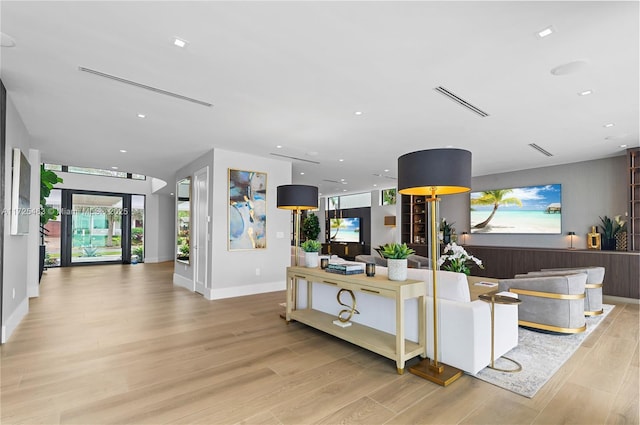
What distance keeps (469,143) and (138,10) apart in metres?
4.91

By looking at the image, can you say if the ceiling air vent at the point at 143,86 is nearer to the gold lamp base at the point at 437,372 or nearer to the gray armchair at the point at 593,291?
the gold lamp base at the point at 437,372

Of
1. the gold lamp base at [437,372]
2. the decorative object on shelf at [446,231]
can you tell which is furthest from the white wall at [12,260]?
the decorative object on shelf at [446,231]

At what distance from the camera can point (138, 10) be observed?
2.16 meters

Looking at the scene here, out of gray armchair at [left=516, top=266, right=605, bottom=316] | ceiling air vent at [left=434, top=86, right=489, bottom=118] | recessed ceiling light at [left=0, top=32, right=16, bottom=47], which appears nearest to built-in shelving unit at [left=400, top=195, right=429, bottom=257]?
gray armchair at [left=516, top=266, right=605, bottom=316]

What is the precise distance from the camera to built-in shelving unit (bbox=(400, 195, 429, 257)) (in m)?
9.68

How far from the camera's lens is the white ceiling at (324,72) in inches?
87.2

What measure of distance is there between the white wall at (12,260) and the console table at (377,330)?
10.6 feet

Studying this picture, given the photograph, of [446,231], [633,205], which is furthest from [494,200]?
[633,205]

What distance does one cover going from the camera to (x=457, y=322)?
2.80 metres

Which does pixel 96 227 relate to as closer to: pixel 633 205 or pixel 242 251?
pixel 242 251

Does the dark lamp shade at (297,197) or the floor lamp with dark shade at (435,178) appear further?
the dark lamp shade at (297,197)

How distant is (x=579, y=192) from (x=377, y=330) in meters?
6.07

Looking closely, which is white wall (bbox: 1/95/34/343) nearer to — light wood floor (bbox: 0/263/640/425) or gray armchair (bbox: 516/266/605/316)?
light wood floor (bbox: 0/263/640/425)

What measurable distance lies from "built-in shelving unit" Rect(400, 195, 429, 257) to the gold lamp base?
6.87m
